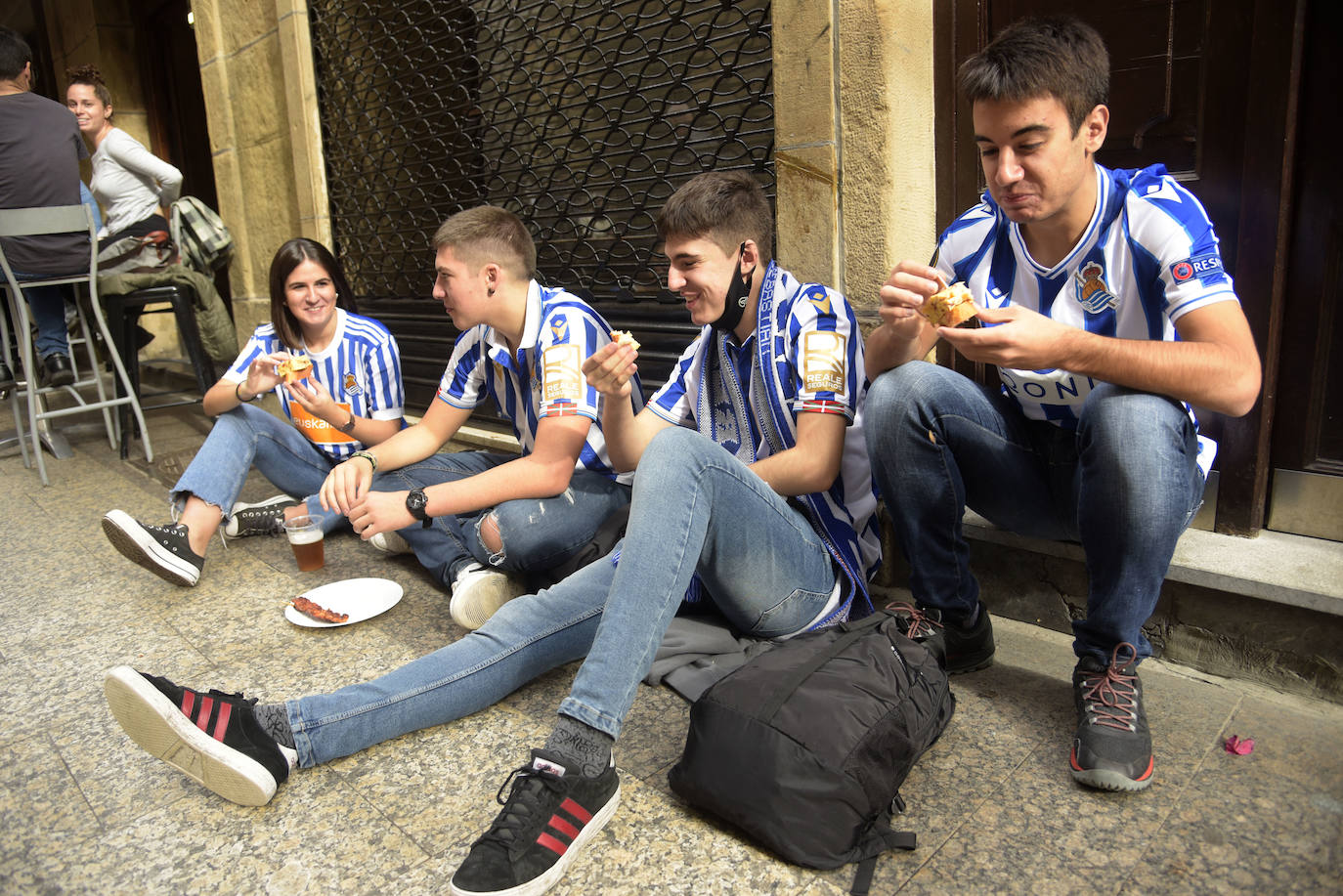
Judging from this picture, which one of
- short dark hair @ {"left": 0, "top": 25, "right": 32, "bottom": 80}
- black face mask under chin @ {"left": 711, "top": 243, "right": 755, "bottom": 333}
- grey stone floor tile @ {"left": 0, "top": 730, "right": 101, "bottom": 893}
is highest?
short dark hair @ {"left": 0, "top": 25, "right": 32, "bottom": 80}

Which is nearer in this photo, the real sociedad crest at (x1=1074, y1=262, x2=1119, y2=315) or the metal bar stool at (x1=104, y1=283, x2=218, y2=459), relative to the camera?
the real sociedad crest at (x1=1074, y1=262, x2=1119, y2=315)

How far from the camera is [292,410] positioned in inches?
148

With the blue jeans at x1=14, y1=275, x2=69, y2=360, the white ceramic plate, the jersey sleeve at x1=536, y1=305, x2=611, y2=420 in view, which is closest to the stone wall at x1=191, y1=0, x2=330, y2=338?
the blue jeans at x1=14, y1=275, x2=69, y2=360

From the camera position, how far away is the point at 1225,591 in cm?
223

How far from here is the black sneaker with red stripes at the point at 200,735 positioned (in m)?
1.88

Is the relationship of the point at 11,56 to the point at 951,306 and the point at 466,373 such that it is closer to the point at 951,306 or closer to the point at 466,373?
the point at 466,373

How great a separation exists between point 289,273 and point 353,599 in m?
1.44

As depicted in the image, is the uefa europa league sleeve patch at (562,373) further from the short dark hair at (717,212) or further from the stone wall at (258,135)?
the stone wall at (258,135)

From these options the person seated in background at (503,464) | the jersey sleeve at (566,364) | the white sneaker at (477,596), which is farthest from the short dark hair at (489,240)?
the white sneaker at (477,596)

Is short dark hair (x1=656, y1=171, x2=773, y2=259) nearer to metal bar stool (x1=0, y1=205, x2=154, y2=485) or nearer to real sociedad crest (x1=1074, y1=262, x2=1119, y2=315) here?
real sociedad crest (x1=1074, y1=262, x2=1119, y2=315)

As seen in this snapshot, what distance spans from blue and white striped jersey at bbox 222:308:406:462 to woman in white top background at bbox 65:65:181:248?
8.55ft

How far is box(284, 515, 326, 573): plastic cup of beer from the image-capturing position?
330 centimetres

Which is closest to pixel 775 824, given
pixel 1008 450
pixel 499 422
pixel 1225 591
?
pixel 1008 450

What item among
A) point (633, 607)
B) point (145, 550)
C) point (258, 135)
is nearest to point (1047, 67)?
point (633, 607)
